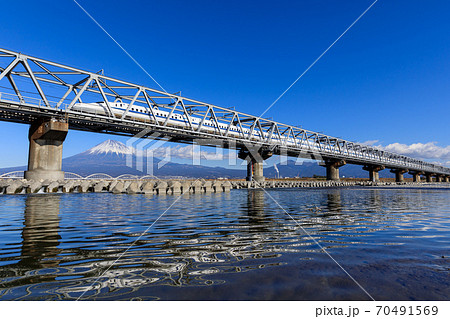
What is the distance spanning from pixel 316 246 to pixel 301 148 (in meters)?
69.7

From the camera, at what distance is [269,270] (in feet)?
11.6

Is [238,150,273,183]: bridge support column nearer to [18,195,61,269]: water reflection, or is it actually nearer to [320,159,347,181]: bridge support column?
[320,159,347,181]: bridge support column

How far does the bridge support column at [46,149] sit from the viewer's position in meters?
28.8

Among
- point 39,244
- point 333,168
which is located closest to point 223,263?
point 39,244

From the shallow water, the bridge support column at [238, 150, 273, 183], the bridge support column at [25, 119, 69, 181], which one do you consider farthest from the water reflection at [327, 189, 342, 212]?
the bridge support column at [238, 150, 273, 183]

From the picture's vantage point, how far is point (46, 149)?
30172 millimetres

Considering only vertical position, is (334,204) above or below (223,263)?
below

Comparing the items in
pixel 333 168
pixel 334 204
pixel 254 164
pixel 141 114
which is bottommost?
pixel 334 204

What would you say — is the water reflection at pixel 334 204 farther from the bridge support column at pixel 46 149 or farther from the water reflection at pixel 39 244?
the bridge support column at pixel 46 149

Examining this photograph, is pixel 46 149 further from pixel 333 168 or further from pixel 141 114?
pixel 333 168

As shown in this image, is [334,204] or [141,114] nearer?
[334,204]

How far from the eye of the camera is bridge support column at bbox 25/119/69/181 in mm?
28844

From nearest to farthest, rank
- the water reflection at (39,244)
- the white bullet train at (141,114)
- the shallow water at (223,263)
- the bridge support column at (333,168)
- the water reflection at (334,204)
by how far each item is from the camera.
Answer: the shallow water at (223,263) → the water reflection at (39,244) → the water reflection at (334,204) → the white bullet train at (141,114) → the bridge support column at (333,168)

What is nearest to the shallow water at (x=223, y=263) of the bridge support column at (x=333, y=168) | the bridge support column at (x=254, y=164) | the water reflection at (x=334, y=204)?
the water reflection at (x=334, y=204)
